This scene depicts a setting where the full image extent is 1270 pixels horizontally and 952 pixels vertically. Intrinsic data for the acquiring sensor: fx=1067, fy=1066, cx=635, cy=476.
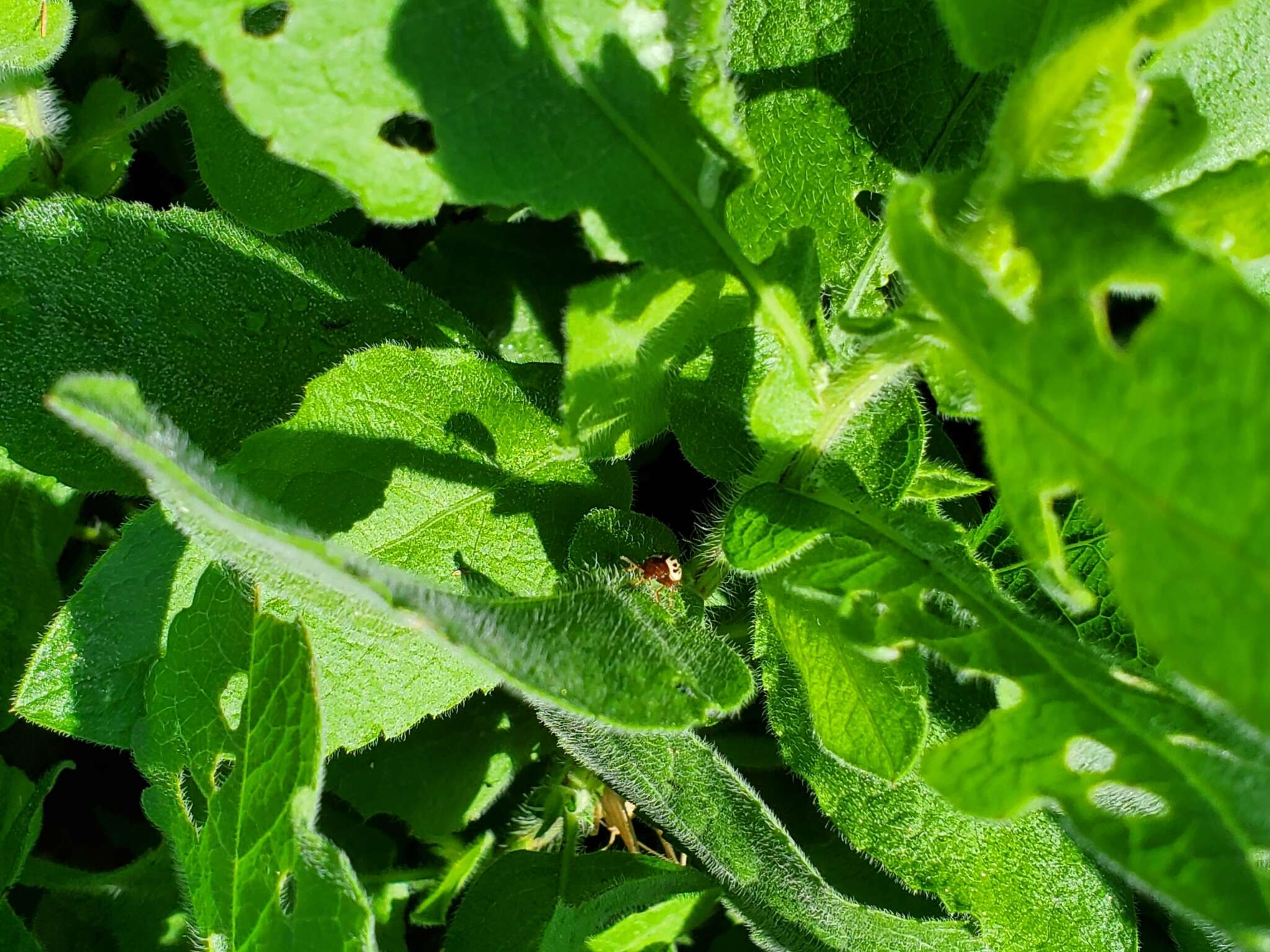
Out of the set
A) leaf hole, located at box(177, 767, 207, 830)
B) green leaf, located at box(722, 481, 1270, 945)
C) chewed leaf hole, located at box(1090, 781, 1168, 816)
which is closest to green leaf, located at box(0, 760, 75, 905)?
leaf hole, located at box(177, 767, 207, 830)

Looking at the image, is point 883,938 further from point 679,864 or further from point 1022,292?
point 1022,292

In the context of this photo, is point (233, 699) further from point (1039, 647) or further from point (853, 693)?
point (1039, 647)

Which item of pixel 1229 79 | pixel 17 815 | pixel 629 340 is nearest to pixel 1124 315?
pixel 1229 79

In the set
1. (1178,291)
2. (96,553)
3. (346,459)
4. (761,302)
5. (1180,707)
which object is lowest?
(96,553)

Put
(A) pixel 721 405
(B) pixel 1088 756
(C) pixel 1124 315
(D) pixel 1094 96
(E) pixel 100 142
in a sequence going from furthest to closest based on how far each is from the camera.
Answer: (C) pixel 1124 315, (E) pixel 100 142, (A) pixel 721 405, (B) pixel 1088 756, (D) pixel 1094 96

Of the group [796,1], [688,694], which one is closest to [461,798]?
[688,694]

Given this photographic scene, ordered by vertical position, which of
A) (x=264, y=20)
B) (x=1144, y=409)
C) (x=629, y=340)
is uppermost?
(x=264, y=20)

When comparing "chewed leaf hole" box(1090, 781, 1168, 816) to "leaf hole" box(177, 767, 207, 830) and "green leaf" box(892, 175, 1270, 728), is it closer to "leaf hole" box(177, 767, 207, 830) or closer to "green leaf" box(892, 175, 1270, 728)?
"green leaf" box(892, 175, 1270, 728)
